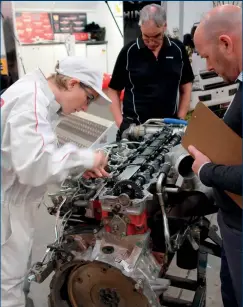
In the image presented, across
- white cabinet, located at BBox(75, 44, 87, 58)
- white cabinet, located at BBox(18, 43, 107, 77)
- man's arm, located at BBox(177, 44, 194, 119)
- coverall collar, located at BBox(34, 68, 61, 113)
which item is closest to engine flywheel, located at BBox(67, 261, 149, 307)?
coverall collar, located at BBox(34, 68, 61, 113)

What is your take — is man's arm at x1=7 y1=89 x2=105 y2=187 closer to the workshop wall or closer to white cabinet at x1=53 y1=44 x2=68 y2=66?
the workshop wall

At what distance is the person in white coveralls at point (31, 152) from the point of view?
1264 millimetres

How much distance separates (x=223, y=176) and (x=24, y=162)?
0.68m

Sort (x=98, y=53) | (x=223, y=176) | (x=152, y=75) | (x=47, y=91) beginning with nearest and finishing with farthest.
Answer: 1. (x=223, y=176)
2. (x=47, y=91)
3. (x=152, y=75)
4. (x=98, y=53)

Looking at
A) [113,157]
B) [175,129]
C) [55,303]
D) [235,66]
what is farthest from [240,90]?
[55,303]

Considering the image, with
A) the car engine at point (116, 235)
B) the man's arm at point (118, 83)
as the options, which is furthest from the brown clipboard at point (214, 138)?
the man's arm at point (118, 83)

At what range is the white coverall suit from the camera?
1.26 m

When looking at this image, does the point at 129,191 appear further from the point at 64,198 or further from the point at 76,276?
the point at 76,276

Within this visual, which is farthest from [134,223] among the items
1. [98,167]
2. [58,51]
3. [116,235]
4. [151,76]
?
[58,51]

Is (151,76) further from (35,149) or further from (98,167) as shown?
(35,149)

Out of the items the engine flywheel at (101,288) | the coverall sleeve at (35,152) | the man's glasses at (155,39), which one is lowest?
the engine flywheel at (101,288)

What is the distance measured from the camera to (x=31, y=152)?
4.10 feet

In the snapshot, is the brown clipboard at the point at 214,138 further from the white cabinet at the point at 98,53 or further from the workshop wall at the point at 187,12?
the white cabinet at the point at 98,53

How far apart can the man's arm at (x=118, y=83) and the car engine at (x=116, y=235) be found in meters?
1.14
